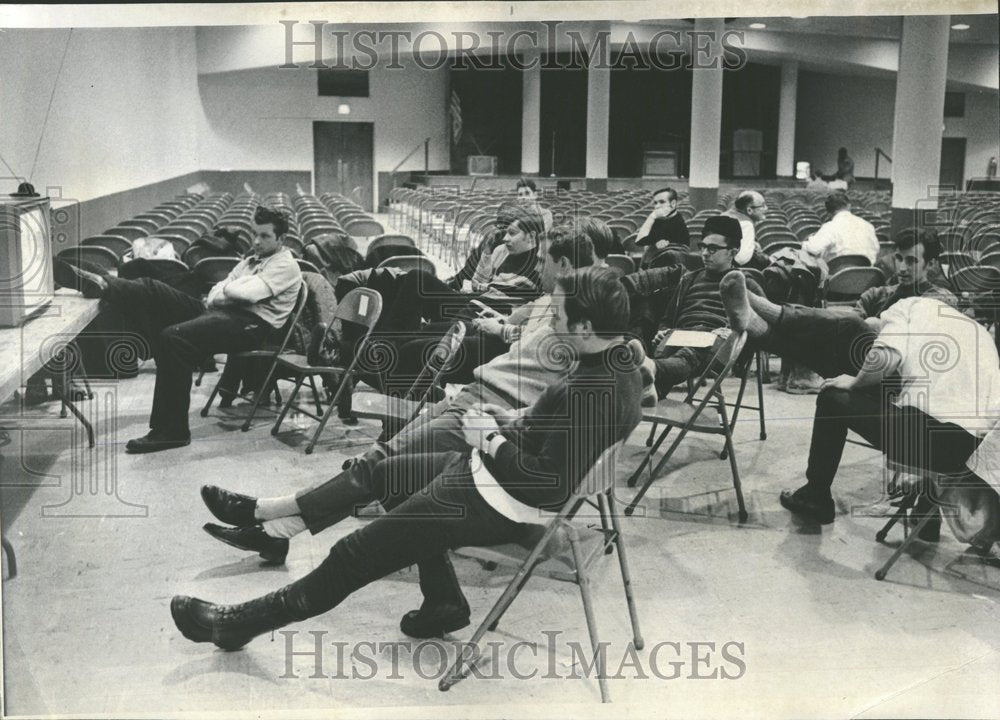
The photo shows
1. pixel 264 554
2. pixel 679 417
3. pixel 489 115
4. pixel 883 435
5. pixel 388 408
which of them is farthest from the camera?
pixel 489 115

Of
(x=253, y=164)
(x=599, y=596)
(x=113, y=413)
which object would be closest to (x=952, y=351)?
(x=599, y=596)

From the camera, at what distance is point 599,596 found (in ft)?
11.9

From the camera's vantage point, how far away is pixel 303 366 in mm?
5352

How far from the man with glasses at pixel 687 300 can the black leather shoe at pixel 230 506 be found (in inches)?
81.9

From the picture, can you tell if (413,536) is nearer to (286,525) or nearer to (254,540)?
(286,525)

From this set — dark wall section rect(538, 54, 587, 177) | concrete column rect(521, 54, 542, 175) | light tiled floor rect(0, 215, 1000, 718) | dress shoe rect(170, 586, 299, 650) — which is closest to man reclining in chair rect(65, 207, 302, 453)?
light tiled floor rect(0, 215, 1000, 718)

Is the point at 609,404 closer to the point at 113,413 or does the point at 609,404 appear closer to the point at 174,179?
the point at 113,413

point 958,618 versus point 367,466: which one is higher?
point 367,466

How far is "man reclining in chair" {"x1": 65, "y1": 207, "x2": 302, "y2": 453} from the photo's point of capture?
17.0 ft

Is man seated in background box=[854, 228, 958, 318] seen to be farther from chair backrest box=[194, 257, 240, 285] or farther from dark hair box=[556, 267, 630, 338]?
chair backrest box=[194, 257, 240, 285]

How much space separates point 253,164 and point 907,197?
1584cm

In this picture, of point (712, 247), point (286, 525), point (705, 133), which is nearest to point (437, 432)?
point (286, 525)

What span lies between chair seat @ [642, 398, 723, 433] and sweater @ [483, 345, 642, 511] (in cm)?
142

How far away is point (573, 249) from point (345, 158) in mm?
20305
